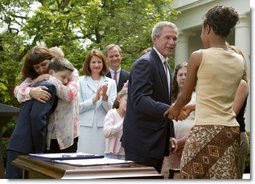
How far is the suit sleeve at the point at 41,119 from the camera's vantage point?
2.17 meters

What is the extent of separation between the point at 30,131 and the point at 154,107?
0.52 m

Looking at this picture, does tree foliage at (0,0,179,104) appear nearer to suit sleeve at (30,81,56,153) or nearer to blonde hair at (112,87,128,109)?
blonde hair at (112,87,128,109)

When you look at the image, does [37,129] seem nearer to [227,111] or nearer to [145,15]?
[227,111]

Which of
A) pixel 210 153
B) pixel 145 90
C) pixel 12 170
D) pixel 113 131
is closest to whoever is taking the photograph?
pixel 210 153

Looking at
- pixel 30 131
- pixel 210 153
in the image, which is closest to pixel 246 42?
pixel 210 153

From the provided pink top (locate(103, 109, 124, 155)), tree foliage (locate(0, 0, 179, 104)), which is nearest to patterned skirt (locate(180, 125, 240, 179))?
pink top (locate(103, 109, 124, 155))

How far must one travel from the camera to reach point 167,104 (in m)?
2.04

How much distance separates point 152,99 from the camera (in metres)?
1.97

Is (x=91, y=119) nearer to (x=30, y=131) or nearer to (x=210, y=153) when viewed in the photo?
(x=30, y=131)

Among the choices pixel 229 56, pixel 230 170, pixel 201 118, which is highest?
pixel 229 56

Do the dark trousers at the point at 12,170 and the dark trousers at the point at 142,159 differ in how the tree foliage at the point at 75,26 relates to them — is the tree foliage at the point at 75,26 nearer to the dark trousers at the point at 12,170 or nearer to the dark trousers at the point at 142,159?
the dark trousers at the point at 12,170

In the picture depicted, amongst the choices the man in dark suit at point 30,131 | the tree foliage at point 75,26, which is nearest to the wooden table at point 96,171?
the man in dark suit at point 30,131

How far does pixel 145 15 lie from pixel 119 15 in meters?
0.26

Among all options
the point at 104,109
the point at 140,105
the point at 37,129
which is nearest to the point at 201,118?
the point at 140,105
